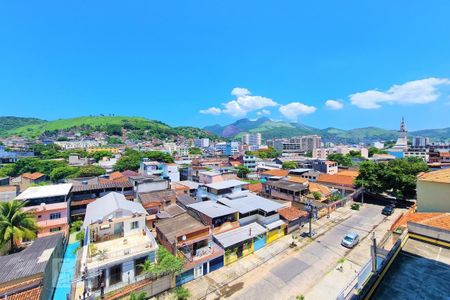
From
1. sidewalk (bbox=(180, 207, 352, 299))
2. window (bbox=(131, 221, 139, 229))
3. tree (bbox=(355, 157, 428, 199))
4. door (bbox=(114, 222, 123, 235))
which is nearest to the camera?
sidewalk (bbox=(180, 207, 352, 299))

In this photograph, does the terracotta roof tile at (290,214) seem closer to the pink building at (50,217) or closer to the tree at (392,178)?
the tree at (392,178)

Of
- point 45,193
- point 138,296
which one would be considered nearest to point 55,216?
point 45,193

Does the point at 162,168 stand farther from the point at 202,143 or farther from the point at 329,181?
the point at 202,143

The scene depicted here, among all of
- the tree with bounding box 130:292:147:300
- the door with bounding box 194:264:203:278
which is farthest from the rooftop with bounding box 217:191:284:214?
the tree with bounding box 130:292:147:300

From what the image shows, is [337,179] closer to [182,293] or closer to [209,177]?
[209,177]

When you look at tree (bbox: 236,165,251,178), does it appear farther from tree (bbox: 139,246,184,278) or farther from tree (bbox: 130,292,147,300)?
tree (bbox: 130,292,147,300)

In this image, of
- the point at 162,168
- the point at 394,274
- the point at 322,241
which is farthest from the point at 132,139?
the point at 394,274

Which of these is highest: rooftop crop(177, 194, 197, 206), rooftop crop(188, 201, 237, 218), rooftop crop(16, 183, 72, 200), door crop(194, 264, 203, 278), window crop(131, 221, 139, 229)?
rooftop crop(16, 183, 72, 200)

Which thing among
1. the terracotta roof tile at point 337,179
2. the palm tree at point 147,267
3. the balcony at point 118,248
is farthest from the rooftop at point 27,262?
the terracotta roof tile at point 337,179
